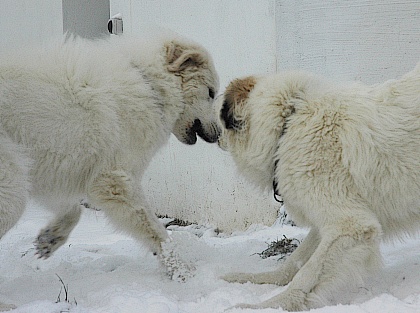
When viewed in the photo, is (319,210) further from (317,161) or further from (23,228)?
(23,228)

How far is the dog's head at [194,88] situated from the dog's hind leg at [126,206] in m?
0.75

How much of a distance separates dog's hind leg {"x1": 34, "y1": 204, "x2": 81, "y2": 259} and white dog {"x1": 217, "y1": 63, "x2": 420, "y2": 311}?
5.47 feet

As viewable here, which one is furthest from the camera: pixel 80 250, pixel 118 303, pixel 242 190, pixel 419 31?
pixel 242 190

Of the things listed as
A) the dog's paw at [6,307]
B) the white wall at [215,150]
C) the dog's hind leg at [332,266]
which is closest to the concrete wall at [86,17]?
the white wall at [215,150]

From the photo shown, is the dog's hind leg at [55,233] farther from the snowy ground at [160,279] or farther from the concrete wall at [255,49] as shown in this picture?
the concrete wall at [255,49]

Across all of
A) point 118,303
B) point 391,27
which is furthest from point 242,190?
point 118,303

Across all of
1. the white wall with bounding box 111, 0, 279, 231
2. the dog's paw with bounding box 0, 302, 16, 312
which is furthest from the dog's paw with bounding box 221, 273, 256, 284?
the white wall with bounding box 111, 0, 279, 231

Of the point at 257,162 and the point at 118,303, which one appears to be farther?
the point at 257,162

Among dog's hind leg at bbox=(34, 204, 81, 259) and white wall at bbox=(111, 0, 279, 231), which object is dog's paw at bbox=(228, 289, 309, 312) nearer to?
dog's hind leg at bbox=(34, 204, 81, 259)

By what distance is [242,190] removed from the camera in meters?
6.34

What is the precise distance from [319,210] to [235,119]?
83cm

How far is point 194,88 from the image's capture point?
4777 millimetres

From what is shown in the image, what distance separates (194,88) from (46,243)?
1585mm

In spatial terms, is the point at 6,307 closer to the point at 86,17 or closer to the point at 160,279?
the point at 160,279
